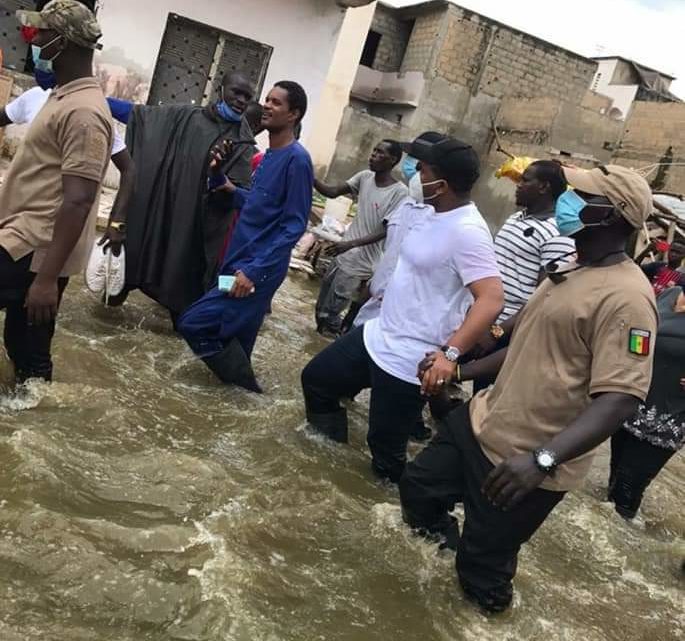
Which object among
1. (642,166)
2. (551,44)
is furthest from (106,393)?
(551,44)

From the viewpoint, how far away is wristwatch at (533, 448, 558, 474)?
7.42 ft

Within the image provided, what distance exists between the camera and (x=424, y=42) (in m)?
20.7

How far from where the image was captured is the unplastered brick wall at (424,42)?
19953 millimetres

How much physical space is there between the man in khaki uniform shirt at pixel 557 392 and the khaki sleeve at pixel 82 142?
1.73m

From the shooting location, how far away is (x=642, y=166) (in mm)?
15727

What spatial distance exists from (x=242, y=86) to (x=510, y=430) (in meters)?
3.24

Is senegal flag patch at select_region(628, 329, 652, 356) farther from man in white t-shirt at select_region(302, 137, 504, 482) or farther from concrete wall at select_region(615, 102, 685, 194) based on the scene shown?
concrete wall at select_region(615, 102, 685, 194)

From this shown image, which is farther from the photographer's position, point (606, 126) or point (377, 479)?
point (606, 126)

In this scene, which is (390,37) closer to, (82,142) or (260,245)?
(260,245)

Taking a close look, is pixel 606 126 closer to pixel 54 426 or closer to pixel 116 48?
pixel 116 48

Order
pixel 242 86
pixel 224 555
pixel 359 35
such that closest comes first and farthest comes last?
pixel 224 555
pixel 242 86
pixel 359 35

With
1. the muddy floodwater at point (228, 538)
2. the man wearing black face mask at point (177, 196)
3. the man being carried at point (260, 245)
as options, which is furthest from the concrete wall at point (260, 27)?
the man being carried at point (260, 245)

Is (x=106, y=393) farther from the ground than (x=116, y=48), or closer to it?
closer to it

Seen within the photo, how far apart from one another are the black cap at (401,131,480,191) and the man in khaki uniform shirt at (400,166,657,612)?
677 millimetres
